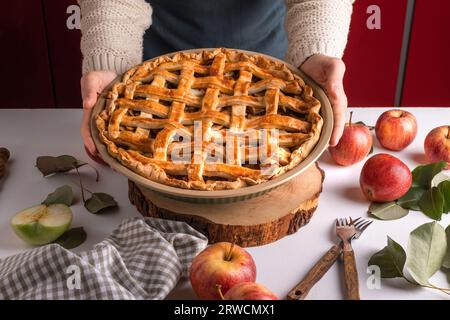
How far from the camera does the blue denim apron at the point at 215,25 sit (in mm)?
1431

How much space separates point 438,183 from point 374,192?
123 mm

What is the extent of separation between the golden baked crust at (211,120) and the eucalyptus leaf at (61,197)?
13cm

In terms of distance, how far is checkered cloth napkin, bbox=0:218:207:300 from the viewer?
854 millimetres

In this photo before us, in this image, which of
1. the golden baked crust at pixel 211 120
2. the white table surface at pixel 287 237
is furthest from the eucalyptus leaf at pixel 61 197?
the golden baked crust at pixel 211 120

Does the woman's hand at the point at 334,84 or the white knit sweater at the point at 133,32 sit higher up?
the white knit sweater at the point at 133,32

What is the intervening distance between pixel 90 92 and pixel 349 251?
0.55m

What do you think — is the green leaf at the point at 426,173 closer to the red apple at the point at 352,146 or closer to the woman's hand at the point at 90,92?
the red apple at the point at 352,146

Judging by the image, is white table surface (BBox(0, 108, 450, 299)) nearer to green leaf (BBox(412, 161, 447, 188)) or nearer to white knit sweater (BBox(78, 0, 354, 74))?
green leaf (BBox(412, 161, 447, 188))

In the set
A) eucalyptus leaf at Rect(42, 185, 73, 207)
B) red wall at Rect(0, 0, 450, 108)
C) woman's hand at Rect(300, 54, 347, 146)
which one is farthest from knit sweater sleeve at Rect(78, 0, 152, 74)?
red wall at Rect(0, 0, 450, 108)

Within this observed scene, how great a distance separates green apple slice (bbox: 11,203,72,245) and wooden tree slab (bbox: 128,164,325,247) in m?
0.13

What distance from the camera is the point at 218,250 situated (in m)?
0.88

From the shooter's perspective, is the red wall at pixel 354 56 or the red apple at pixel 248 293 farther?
the red wall at pixel 354 56

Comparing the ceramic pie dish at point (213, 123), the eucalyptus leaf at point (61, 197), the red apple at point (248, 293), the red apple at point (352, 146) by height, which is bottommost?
the red apple at point (248, 293)

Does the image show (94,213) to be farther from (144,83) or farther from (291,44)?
(291,44)
